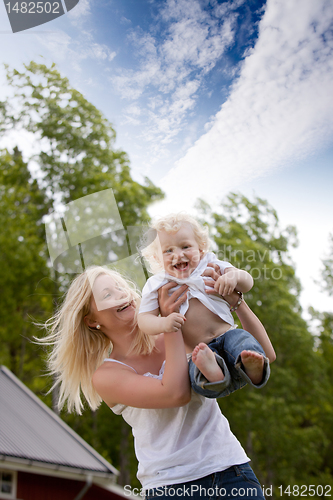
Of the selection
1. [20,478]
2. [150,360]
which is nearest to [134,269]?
[150,360]

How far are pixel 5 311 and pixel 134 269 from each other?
14.7 metres

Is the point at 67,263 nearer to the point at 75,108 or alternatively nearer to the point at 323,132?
the point at 323,132

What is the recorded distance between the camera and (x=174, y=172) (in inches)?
142

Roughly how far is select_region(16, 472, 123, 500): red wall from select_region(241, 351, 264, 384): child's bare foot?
30.1ft

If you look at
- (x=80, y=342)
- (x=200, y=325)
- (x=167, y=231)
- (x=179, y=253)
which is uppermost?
(x=167, y=231)

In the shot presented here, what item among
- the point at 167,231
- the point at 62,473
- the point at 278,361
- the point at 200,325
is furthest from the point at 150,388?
the point at 278,361

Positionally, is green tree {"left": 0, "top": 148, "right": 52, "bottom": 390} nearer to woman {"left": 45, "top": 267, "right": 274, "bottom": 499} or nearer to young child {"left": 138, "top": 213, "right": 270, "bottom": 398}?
woman {"left": 45, "top": 267, "right": 274, "bottom": 499}

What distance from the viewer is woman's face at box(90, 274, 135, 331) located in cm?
226

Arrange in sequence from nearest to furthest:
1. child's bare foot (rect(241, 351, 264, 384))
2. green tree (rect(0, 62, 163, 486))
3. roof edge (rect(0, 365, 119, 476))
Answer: child's bare foot (rect(241, 351, 264, 384)), roof edge (rect(0, 365, 119, 476)), green tree (rect(0, 62, 163, 486))

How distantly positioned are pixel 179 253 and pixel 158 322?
1.39 feet

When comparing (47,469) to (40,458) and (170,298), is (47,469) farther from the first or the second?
(170,298)

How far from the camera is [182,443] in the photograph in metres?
1.97

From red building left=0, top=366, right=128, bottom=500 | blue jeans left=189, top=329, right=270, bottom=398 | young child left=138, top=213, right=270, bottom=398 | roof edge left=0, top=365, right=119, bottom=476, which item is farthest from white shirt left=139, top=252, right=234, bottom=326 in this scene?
roof edge left=0, top=365, right=119, bottom=476

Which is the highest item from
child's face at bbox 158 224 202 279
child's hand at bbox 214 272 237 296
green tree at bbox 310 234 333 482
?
child's face at bbox 158 224 202 279
